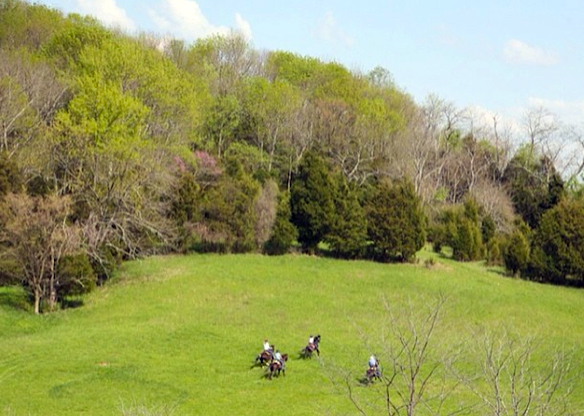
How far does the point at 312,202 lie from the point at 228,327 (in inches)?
581

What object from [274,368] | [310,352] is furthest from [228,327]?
[274,368]

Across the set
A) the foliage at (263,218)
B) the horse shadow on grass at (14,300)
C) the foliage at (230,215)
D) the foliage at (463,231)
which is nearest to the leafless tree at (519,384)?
the foliage at (263,218)

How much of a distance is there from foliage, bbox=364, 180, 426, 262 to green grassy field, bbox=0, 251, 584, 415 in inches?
63.3

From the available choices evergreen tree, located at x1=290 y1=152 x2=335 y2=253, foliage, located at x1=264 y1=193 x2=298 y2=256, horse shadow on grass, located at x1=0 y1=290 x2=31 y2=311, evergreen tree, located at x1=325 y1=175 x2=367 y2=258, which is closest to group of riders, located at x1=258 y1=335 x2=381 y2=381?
horse shadow on grass, located at x1=0 y1=290 x2=31 y2=311

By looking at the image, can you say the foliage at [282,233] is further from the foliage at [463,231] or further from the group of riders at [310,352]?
the group of riders at [310,352]

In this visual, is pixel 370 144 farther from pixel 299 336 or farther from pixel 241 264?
pixel 299 336

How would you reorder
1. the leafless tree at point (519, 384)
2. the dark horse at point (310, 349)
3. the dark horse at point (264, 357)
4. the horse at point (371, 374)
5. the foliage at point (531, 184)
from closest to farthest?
the leafless tree at point (519, 384) → the horse at point (371, 374) → the dark horse at point (264, 357) → the dark horse at point (310, 349) → the foliage at point (531, 184)

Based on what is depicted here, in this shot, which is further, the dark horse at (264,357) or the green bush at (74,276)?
the green bush at (74,276)

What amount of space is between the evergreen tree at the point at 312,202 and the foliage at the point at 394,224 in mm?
2483

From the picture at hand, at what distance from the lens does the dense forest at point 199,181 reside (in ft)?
107

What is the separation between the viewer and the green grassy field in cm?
1905

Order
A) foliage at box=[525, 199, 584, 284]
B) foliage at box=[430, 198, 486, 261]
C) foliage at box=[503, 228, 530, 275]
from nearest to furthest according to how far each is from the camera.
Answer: foliage at box=[525, 199, 584, 284]
foliage at box=[503, 228, 530, 275]
foliage at box=[430, 198, 486, 261]

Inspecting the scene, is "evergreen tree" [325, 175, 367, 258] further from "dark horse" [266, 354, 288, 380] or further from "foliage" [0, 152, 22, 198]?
"dark horse" [266, 354, 288, 380]

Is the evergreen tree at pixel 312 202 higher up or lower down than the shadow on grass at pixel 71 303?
higher up
